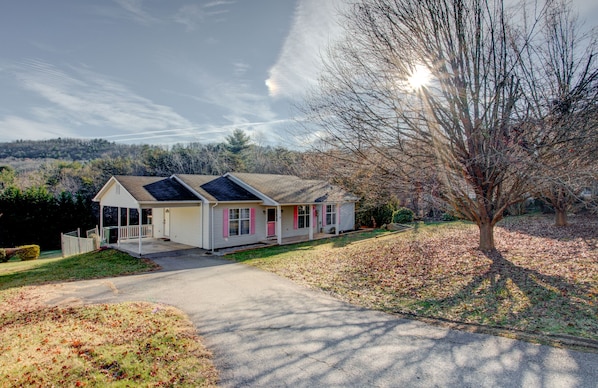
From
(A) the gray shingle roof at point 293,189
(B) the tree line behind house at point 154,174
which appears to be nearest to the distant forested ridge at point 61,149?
(B) the tree line behind house at point 154,174

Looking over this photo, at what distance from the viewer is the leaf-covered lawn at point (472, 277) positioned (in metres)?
6.09

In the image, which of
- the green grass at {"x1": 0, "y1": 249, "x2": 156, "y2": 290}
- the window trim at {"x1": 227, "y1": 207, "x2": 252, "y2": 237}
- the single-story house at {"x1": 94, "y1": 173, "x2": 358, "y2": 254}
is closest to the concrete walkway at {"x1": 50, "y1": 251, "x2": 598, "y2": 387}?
the green grass at {"x1": 0, "y1": 249, "x2": 156, "y2": 290}

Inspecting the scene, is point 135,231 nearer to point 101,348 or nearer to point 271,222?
point 271,222

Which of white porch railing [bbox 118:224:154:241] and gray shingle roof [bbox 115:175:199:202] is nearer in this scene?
gray shingle roof [bbox 115:175:199:202]

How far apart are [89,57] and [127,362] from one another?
38.1 ft

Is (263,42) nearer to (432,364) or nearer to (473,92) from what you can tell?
(473,92)

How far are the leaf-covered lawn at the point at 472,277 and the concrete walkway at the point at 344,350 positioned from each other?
960mm

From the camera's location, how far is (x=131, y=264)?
12.1 meters

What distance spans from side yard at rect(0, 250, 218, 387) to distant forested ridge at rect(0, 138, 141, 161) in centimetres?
5028

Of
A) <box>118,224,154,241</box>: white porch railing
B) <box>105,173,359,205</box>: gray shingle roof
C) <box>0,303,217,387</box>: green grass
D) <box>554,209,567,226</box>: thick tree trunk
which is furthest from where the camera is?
<box>118,224,154,241</box>: white porch railing

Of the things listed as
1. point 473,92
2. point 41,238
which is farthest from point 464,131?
point 41,238

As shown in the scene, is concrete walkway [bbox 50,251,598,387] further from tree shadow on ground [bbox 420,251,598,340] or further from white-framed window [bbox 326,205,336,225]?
white-framed window [bbox 326,205,336,225]

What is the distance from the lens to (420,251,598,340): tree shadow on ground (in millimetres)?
5590

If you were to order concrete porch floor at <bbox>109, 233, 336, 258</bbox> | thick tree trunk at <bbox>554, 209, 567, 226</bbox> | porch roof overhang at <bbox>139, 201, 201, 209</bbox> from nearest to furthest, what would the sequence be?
1. porch roof overhang at <bbox>139, 201, 201, 209</bbox>
2. concrete porch floor at <bbox>109, 233, 336, 258</bbox>
3. thick tree trunk at <bbox>554, 209, 567, 226</bbox>
